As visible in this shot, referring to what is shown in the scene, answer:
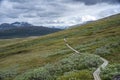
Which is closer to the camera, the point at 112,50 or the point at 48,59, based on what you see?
the point at 112,50

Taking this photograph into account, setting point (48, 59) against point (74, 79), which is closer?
point (74, 79)

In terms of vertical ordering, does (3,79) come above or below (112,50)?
below

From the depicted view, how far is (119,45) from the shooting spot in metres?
87.6

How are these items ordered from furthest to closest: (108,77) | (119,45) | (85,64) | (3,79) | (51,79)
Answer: (119,45)
(3,79)
(85,64)
(51,79)
(108,77)

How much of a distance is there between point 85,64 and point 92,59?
4.01m

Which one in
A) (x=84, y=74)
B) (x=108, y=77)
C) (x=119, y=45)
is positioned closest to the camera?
(x=108, y=77)

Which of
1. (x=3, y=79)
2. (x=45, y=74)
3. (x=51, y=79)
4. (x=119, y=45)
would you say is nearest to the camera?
(x=51, y=79)

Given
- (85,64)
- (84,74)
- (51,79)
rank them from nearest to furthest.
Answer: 1. (84,74)
2. (51,79)
3. (85,64)

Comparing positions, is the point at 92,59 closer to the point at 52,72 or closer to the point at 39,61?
the point at 52,72

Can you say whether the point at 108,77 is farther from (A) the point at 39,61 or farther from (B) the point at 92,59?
(A) the point at 39,61

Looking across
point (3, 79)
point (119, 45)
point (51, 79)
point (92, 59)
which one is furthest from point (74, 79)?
point (119, 45)

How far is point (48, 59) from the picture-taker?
91688mm

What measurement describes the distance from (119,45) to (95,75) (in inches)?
1710

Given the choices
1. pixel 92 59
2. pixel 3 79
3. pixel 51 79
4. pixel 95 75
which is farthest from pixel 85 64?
pixel 3 79
